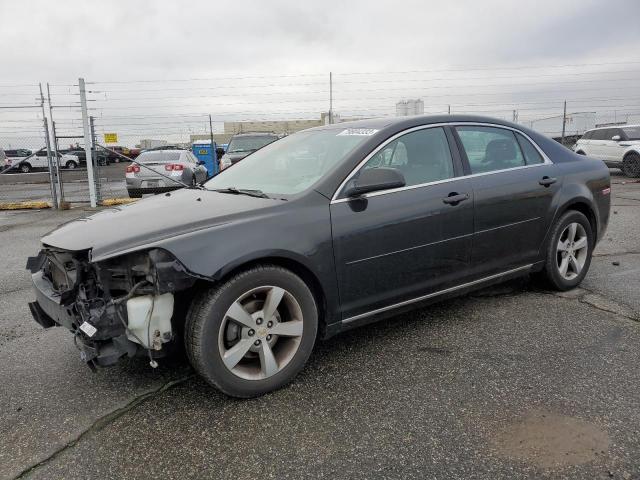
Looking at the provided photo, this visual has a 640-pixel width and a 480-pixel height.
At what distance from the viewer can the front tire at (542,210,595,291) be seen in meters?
4.30

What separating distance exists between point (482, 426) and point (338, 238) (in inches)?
49.9

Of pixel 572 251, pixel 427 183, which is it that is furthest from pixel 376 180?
pixel 572 251

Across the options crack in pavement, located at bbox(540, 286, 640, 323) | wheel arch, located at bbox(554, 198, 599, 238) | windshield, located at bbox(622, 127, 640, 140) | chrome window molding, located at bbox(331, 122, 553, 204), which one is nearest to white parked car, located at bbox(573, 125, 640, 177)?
windshield, located at bbox(622, 127, 640, 140)

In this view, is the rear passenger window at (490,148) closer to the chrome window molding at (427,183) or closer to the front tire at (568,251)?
the chrome window molding at (427,183)

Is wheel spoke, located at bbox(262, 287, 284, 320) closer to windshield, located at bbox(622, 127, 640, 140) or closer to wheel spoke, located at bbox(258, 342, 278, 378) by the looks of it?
wheel spoke, located at bbox(258, 342, 278, 378)

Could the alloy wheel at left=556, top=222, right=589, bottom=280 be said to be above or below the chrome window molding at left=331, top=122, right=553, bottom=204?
below

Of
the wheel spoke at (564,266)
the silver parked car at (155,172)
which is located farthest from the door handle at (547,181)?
the silver parked car at (155,172)

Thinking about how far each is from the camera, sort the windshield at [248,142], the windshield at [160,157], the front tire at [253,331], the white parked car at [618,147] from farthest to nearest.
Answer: the white parked car at [618,147], the windshield at [160,157], the windshield at [248,142], the front tire at [253,331]

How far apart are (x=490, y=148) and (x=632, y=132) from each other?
593 inches

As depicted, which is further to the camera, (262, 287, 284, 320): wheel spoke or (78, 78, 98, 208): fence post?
(78, 78, 98, 208): fence post

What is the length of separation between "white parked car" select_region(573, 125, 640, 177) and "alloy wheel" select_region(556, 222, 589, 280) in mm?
13410

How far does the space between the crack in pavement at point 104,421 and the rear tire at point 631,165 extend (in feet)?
54.9

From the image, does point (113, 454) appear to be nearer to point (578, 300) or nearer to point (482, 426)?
point (482, 426)

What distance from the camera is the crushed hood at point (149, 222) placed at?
2658 millimetres
